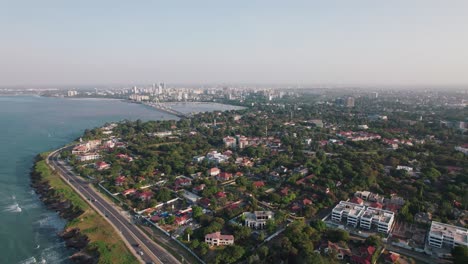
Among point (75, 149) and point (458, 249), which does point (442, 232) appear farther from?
point (75, 149)

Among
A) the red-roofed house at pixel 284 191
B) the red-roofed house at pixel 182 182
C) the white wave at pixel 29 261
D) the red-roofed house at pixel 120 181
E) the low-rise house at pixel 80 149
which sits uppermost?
the low-rise house at pixel 80 149

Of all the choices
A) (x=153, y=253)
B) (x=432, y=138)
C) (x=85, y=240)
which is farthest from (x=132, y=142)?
(x=432, y=138)

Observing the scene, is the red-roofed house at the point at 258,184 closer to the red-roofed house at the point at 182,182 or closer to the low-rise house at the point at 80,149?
→ the red-roofed house at the point at 182,182

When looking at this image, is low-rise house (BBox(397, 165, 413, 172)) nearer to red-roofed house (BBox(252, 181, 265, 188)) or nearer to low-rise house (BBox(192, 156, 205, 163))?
red-roofed house (BBox(252, 181, 265, 188))

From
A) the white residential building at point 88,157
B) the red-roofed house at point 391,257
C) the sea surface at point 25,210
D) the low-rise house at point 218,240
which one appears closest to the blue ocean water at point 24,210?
the sea surface at point 25,210

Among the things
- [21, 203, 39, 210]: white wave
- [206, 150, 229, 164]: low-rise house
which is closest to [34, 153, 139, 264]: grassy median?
[21, 203, 39, 210]: white wave

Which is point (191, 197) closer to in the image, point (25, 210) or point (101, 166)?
point (25, 210)

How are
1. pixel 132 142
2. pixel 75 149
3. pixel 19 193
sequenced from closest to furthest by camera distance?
pixel 19 193 → pixel 75 149 → pixel 132 142
